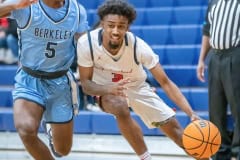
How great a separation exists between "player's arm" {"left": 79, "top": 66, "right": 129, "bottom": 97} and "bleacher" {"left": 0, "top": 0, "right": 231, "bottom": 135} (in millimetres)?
2268

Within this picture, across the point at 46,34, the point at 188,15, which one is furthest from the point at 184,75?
the point at 46,34

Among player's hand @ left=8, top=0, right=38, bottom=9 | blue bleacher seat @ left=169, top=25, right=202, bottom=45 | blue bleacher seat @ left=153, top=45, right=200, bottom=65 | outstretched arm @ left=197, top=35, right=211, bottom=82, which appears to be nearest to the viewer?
A: player's hand @ left=8, top=0, right=38, bottom=9

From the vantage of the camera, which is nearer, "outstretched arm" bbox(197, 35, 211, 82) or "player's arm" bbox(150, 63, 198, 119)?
"player's arm" bbox(150, 63, 198, 119)

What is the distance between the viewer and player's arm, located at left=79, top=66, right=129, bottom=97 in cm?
382

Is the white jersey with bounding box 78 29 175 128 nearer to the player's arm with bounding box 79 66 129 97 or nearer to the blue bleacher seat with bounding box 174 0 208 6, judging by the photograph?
the player's arm with bounding box 79 66 129 97

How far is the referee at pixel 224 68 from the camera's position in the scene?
460 centimetres

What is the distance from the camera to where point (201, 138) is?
3857 millimetres

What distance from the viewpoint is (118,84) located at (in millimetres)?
3830

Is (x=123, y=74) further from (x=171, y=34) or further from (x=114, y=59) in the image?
(x=171, y=34)

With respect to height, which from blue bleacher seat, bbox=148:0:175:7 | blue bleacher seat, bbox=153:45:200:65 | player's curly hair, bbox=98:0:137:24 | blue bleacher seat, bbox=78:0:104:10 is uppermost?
player's curly hair, bbox=98:0:137:24

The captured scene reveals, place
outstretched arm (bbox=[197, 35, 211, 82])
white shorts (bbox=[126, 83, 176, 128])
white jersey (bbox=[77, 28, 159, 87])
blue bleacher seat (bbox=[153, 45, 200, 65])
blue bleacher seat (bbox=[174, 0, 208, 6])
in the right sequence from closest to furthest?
white jersey (bbox=[77, 28, 159, 87])
white shorts (bbox=[126, 83, 176, 128])
outstretched arm (bbox=[197, 35, 211, 82])
blue bleacher seat (bbox=[153, 45, 200, 65])
blue bleacher seat (bbox=[174, 0, 208, 6])

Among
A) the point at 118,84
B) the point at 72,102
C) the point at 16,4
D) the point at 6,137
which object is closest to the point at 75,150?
the point at 6,137

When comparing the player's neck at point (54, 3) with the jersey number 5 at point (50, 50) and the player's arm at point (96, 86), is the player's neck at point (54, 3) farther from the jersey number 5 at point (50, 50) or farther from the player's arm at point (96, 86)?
the player's arm at point (96, 86)

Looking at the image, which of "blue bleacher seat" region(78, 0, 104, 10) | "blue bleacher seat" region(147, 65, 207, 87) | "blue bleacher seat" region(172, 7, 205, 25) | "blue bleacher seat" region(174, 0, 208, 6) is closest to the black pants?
"blue bleacher seat" region(147, 65, 207, 87)
